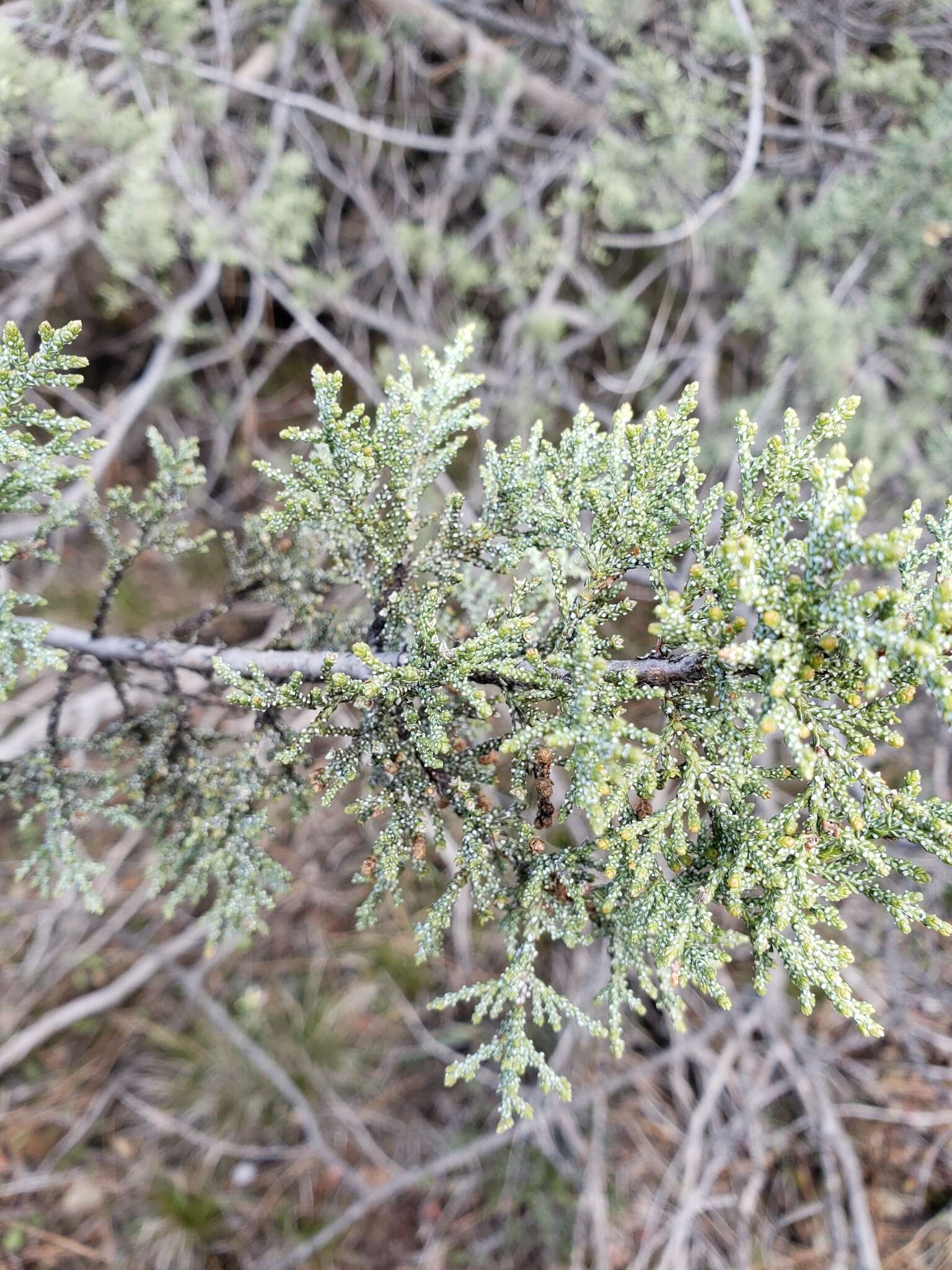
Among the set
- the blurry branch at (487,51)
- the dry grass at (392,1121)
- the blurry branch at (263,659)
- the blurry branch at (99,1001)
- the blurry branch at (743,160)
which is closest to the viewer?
the blurry branch at (263,659)

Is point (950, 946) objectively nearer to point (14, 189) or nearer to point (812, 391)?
point (812, 391)

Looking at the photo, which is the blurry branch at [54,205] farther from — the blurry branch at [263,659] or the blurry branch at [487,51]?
the blurry branch at [263,659]

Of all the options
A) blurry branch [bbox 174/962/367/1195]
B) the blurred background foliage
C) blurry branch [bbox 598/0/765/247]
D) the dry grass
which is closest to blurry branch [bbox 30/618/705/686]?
the blurred background foliage

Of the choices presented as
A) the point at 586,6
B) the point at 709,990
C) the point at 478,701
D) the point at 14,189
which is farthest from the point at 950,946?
the point at 14,189

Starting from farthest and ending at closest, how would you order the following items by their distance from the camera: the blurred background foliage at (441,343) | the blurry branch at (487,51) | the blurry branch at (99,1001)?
the blurry branch at (99,1001) < the blurry branch at (487,51) < the blurred background foliage at (441,343)

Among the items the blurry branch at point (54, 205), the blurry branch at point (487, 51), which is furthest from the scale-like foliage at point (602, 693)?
the blurry branch at point (487, 51)

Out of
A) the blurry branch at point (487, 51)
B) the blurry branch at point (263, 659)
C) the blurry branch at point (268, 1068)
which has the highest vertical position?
the blurry branch at point (487, 51)

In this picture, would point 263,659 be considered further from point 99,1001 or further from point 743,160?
point 99,1001

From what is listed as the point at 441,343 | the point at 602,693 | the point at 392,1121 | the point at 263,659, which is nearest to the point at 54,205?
the point at 441,343
